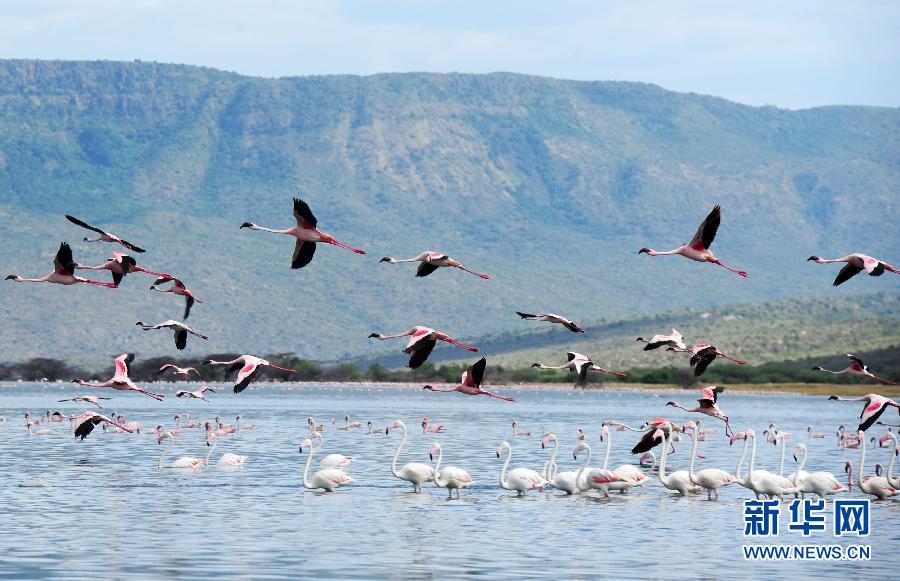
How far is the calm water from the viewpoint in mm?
22078

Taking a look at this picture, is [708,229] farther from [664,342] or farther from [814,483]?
[814,483]

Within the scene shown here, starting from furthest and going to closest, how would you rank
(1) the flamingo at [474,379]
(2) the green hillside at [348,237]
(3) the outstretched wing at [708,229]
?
(2) the green hillside at [348,237], (1) the flamingo at [474,379], (3) the outstretched wing at [708,229]

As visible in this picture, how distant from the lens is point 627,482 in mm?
31578

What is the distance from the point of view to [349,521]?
2712 centimetres

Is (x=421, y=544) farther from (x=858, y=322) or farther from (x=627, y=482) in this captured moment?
(x=858, y=322)

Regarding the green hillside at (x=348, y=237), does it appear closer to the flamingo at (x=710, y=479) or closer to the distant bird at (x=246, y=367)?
the flamingo at (x=710, y=479)

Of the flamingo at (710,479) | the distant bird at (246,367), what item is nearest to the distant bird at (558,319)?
the distant bird at (246,367)

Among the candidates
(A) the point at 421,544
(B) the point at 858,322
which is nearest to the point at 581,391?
(B) the point at 858,322

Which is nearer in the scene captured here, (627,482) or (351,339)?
(627,482)

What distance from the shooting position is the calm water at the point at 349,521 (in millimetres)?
22078

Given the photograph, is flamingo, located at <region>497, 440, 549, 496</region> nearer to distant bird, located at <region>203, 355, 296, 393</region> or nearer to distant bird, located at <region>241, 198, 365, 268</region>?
distant bird, located at <region>203, 355, 296, 393</region>

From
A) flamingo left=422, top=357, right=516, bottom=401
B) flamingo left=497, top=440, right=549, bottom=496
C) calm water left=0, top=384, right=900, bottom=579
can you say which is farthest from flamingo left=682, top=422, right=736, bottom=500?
flamingo left=422, top=357, right=516, bottom=401

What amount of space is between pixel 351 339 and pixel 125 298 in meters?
19.1

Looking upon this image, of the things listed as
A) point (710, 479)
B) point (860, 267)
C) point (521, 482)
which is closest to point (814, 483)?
point (710, 479)
